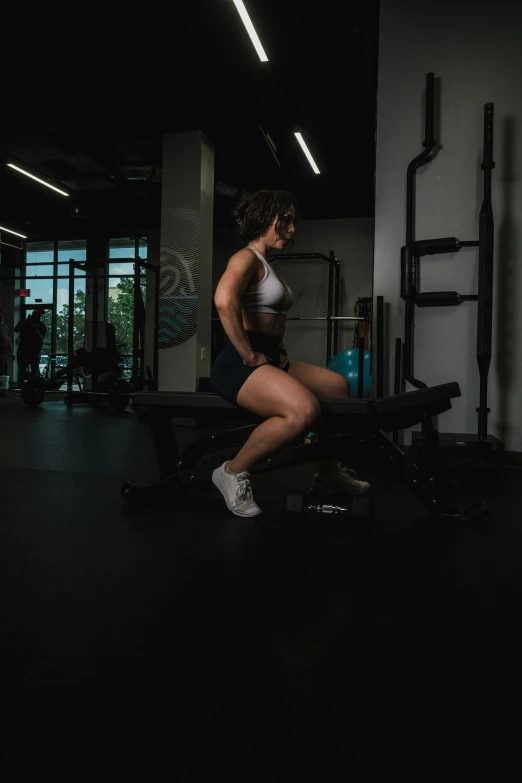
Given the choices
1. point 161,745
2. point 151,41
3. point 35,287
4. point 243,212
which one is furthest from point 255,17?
point 35,287

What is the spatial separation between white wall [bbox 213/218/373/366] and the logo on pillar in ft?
11.2

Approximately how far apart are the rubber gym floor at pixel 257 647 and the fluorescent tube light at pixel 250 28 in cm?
327

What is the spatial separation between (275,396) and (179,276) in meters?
3.81

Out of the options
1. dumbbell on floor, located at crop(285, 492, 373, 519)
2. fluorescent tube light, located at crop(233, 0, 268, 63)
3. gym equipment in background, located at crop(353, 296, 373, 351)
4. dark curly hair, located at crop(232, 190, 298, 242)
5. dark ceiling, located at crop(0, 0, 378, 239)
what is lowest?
dumbbell on floor, located at crop(285, 492, 373, 519)

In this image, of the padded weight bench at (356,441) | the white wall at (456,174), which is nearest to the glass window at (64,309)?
the white wall at (456,174)

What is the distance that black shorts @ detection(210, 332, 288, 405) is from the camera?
1.79 metres

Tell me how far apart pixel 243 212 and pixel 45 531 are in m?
1.23

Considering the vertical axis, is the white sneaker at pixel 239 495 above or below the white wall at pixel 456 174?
below

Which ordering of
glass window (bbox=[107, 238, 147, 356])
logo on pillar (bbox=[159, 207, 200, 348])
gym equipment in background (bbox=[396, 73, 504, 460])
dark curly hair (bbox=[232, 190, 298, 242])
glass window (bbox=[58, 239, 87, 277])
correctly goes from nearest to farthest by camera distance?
dark curly hair (bbox=[232, 190, 298, 242]), gym equipment in background (bbox=[396, 73, 504, 460]), logo on pillar (bbox=[159, 207, 200, 348]), glass window (bbox=[107, 238, 147, 356]), glass window (bbox=[58, 239, 87, 277])

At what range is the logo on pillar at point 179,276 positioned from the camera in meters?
5.26

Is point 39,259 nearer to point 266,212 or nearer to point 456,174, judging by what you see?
point 456,174

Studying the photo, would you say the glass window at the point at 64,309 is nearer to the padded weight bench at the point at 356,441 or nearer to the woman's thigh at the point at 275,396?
the padded weight bench at the point at 356,441

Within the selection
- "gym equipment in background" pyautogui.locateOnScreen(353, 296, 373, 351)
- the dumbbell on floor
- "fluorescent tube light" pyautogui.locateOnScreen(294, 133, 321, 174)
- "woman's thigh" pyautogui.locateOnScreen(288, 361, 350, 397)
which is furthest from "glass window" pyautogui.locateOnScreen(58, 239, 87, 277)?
the dumbbell on floor

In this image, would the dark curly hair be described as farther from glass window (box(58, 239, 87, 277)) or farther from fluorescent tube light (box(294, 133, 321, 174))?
glass window (box(58, 239, 87, 277))
